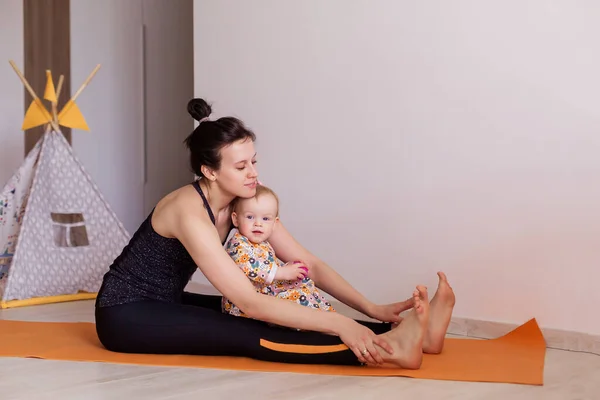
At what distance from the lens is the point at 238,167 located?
252 cm

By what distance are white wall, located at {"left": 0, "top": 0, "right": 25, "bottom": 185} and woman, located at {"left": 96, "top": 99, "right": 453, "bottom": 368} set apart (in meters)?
2.57

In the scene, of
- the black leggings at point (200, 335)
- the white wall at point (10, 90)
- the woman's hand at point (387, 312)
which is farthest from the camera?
the white wall at point (10, 90)

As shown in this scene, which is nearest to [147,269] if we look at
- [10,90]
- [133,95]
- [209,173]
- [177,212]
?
[177,212]

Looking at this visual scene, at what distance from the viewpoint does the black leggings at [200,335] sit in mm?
2365

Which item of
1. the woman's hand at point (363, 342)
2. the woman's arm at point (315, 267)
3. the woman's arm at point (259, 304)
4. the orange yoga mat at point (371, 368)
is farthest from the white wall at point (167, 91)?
the woman's hand at point (363, 342)

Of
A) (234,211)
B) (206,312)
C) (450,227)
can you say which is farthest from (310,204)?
(206,312)

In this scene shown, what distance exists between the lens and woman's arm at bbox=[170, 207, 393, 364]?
2.28 m

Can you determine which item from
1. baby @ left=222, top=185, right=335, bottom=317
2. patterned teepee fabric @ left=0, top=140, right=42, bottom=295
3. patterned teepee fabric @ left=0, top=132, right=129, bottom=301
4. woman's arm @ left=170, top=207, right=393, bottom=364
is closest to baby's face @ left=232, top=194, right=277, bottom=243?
baby @ left=222, top=185, right=335, bottom=317

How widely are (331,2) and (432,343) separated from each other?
5.32 ft

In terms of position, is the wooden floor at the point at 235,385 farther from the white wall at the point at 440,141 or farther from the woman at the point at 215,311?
the white wall at the point at 440,141

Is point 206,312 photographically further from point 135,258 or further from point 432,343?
point 432,343

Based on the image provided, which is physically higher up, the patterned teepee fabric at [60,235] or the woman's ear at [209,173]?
the woman's ear at [209,173]

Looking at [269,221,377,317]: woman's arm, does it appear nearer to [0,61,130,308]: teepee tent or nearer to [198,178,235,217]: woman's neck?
[198,178,235,217]: woman's neck

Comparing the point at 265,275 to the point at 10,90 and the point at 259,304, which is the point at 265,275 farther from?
the point at 10,90
